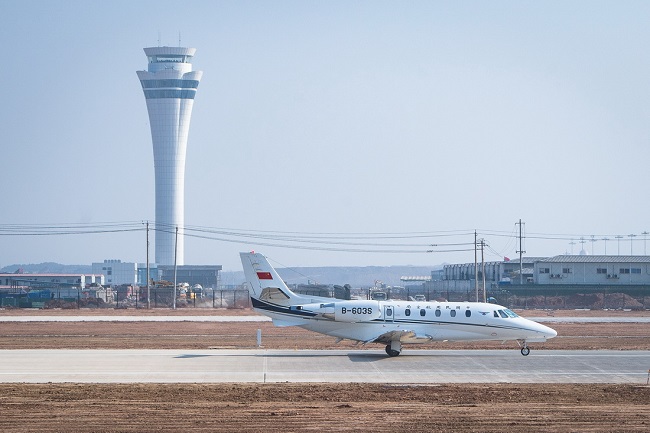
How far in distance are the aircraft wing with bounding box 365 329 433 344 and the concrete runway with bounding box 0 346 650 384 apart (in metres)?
0.73

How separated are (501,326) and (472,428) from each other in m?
20.3

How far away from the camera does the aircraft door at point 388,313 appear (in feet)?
143

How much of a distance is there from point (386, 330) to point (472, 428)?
1869 centimetres

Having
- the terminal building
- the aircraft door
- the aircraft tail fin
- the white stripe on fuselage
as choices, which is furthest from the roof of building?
the aircraft tail fin

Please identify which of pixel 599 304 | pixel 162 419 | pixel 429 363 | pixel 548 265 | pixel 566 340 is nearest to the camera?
pixel 162 419

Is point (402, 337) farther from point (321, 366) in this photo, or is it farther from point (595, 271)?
point (595, 271)

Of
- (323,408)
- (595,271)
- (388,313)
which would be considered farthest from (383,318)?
(595,271)

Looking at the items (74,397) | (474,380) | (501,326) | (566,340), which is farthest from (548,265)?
(74,397)

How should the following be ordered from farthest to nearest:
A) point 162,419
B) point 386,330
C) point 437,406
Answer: point 386,330, point 437,406, point 162,419

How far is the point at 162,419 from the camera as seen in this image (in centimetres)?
2580

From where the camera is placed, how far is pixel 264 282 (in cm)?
4456

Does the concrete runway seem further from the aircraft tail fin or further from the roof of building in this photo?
the roof of building

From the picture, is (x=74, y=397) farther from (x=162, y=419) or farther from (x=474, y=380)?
(x=474, y=380)

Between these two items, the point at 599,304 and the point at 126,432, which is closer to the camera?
the point at 126,432
